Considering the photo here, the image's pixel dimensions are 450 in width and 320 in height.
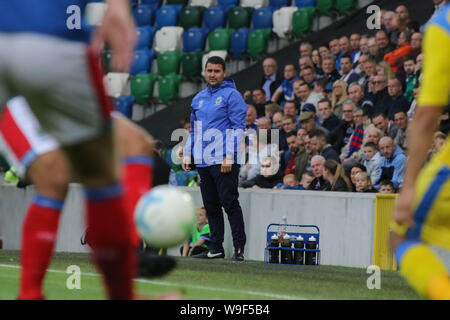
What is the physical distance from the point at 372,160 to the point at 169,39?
8.90 m

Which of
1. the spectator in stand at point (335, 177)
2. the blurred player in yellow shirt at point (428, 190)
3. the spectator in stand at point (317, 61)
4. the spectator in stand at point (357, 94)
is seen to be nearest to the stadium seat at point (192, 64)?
the spectator in stand at point (317, 61)

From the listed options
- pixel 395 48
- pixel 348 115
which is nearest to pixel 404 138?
pixel 348 115

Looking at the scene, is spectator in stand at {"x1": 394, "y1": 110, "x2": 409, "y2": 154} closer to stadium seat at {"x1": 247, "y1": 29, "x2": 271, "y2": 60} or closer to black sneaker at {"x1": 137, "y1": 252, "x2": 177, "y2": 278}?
stadium seat at {"x1": 247, "y1": 29, "x2": 271, "y2": 60}

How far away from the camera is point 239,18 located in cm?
1886

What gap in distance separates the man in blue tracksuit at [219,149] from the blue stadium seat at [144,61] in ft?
31.1

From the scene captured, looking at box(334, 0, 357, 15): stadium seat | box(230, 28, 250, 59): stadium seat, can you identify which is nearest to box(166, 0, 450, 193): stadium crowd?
box(334, 0, 357, 15): stadium seat

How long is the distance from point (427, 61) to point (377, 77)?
30.1 ft

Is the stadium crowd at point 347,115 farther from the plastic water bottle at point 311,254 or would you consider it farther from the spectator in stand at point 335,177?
the plastic water bottle at point 311,254

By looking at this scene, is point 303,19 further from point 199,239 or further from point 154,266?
point 154,266

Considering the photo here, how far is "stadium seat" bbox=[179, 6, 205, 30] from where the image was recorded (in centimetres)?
1998

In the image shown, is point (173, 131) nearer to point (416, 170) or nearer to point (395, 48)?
point (395, 48)

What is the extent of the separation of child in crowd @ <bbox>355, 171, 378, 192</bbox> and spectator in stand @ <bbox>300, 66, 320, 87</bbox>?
3.74 m

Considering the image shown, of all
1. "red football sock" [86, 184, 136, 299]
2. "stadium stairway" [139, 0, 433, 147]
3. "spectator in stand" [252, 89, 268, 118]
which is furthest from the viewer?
"stadium stairway" [139, 0, 433, 147]

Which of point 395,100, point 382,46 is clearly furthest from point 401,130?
point 382,46
